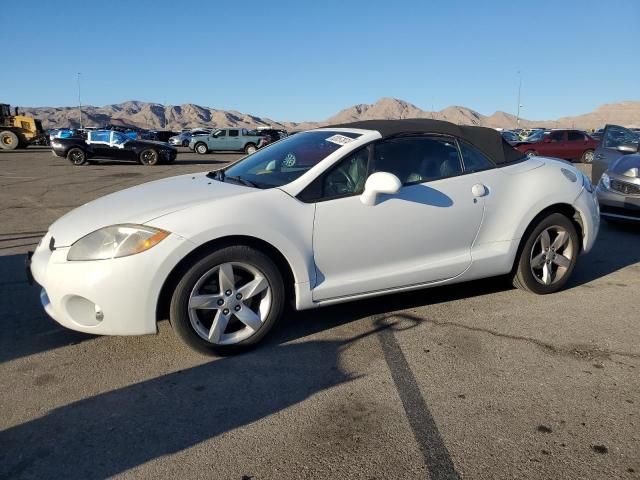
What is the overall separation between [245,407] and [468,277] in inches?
84.5

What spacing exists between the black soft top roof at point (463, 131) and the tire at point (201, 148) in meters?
29.9

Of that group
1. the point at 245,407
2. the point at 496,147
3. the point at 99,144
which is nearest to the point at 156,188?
the point at 245,407

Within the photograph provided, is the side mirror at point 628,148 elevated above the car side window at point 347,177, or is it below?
above

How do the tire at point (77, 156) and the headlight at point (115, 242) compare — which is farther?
the tire at point (77, 156)

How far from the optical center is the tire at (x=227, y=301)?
11.0 ft

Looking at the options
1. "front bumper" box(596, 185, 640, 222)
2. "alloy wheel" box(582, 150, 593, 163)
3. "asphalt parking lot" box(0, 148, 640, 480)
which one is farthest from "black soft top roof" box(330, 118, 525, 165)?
"alloy wheel" box(582, 150, 593, 163)

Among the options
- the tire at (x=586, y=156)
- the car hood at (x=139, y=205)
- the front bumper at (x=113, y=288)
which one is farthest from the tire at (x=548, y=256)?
the tire at (x=586, y=156)

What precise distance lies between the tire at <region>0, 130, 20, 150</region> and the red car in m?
27.0

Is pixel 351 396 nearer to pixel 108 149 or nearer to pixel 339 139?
pixel 339 139

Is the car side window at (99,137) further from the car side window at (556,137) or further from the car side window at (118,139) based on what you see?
the car side window at (556,137)

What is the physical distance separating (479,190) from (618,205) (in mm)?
4215

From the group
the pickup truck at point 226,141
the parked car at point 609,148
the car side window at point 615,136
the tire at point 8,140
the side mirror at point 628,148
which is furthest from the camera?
the pickup truck at point 226,141

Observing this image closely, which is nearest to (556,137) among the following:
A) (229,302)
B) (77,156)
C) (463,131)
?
(77,156)

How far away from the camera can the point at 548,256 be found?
4.66m
